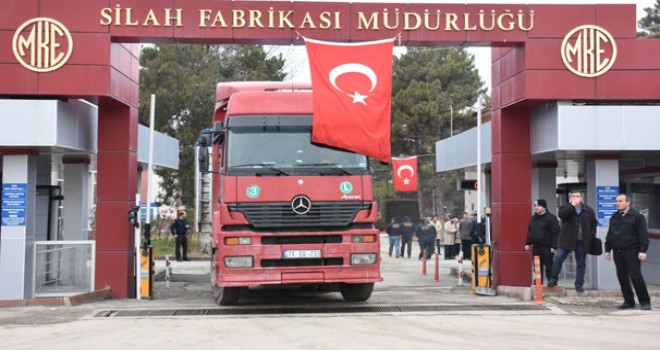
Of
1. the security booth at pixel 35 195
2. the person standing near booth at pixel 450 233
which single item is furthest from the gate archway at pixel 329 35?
the person standing near booth at pixel 450 233

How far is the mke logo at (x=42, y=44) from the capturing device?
13.7 m

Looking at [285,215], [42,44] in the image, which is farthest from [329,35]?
[42,44]

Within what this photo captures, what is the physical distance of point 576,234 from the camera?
1353cm

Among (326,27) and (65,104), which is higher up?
(326,27)

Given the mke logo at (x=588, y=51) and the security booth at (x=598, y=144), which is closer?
the security booth at (x=598, y=144)

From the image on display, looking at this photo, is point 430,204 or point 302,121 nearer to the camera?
point 302,121

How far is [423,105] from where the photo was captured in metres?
56.2

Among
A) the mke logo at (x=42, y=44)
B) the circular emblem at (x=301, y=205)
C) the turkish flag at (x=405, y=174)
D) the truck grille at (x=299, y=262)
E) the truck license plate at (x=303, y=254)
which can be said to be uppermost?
the mke logo at (x=42, y=44)

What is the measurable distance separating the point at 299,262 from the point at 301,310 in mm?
1152

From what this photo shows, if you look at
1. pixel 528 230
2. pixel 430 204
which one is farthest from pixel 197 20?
pixel 430 204

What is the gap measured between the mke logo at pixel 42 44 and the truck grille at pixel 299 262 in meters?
5.33

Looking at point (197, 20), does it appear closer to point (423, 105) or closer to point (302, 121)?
point (302, 121)

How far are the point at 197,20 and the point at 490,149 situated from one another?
23.9 ft

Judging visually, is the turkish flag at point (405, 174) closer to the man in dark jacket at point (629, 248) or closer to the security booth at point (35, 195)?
the security booth at point (35, 195)
